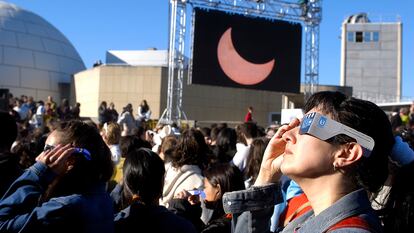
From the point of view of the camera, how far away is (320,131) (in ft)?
5.52

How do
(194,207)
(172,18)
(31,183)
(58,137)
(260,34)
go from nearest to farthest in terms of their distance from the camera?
(31,183) < (58,137) < (194,207) < (172,18) < (260,34)

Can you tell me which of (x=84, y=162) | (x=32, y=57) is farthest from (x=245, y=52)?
(x=32, y=57)

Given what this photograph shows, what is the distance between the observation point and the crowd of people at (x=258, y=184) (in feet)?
5.49

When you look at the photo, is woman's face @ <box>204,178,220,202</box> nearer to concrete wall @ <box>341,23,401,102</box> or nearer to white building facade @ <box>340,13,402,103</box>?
white building facade @ <box>340,13,402,103</box>

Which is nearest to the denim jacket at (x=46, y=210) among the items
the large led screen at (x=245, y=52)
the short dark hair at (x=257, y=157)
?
the short dark hair at (x=257, y=157)

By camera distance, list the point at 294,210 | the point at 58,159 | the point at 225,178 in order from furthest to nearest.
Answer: the point at 225,178, the point at 294,210, the point at 58,159

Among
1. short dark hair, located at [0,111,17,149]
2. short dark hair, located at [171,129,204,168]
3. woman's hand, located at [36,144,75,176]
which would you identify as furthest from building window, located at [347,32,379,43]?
woman's hand, located at [36,144,75,176]

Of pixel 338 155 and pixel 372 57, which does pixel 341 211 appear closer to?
pixel 338 155

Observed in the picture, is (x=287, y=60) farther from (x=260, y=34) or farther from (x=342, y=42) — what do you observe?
(x=342, y=42)

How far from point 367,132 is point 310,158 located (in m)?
0.22

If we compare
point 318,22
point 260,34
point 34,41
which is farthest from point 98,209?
point 34,41

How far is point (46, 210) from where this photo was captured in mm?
2199

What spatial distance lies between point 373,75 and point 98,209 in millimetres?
72121

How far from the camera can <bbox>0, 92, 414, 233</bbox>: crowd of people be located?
167 cm
